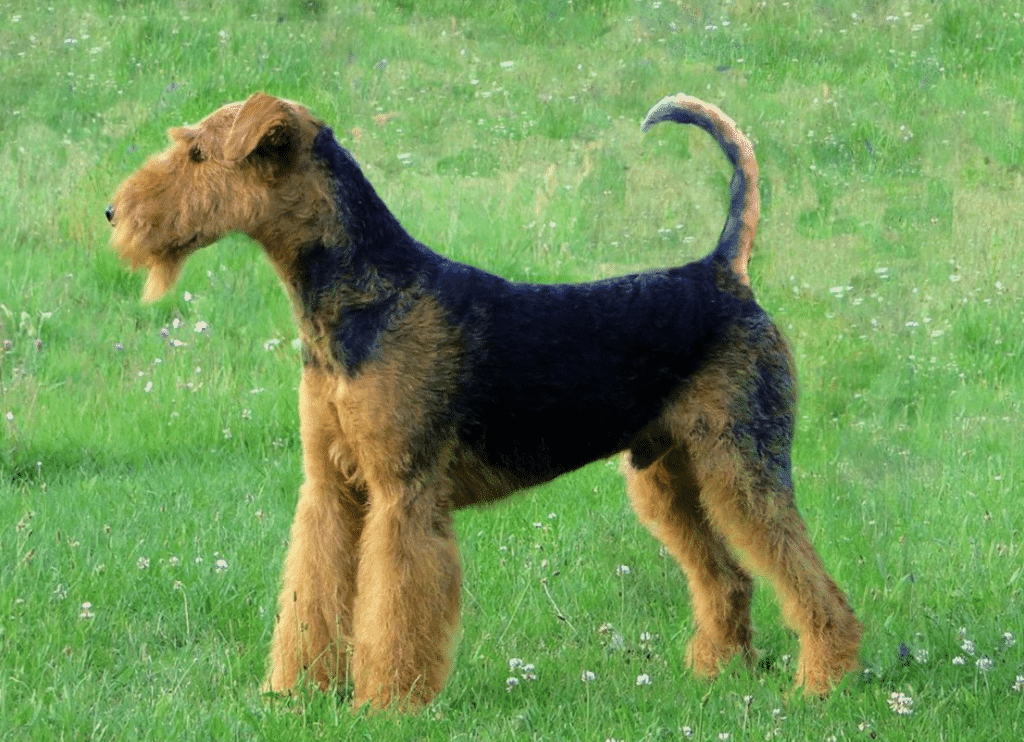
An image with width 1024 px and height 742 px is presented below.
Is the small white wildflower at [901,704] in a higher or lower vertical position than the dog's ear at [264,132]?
lower

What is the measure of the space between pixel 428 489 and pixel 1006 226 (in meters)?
6.40

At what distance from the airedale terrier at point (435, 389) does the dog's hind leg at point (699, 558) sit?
0.02 m

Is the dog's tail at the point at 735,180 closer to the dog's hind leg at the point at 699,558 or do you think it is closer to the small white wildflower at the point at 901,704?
the dog's hind leg at the point at 699,558

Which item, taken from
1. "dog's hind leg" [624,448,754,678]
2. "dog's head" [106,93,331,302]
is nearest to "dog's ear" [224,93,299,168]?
"dog's head" [106,93,331,302]

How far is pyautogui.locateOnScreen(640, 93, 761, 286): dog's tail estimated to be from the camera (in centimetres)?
501

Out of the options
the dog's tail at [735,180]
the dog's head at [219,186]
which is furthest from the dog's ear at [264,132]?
the dog's tail at [735,180]

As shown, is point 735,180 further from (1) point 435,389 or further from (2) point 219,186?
(2) point 219,186

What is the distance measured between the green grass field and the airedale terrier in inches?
12.7

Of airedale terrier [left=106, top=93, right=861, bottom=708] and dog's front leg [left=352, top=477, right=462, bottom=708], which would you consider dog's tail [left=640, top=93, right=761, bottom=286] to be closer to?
airedale terrier [left=106, top=93, right=861, bottom=708]

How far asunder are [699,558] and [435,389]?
1403 mm

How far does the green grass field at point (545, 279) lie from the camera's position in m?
4.79

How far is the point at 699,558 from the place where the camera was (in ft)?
17.3

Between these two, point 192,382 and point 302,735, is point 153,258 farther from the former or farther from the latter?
point 192,382

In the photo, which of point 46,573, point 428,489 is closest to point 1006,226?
point 428,489
